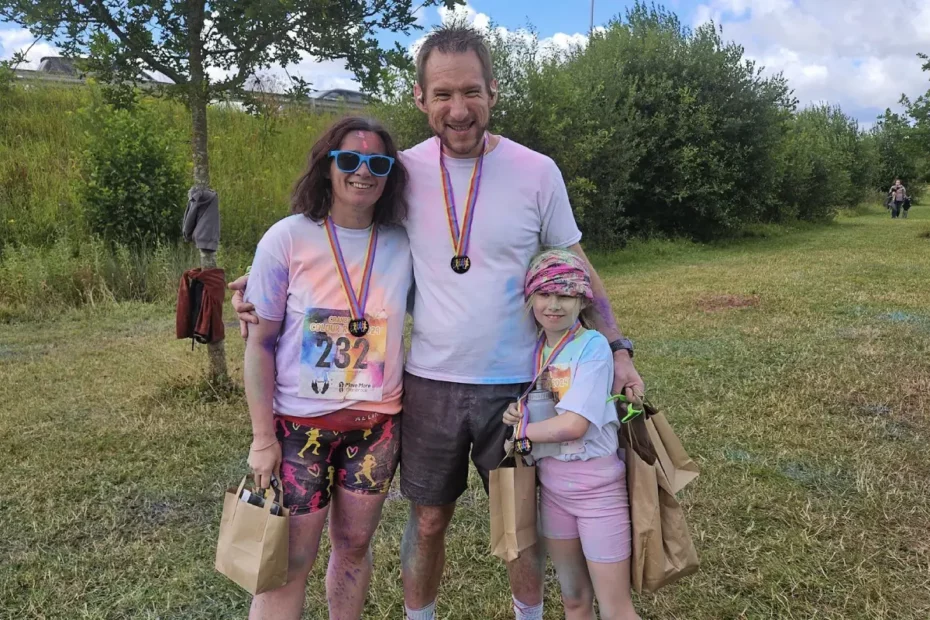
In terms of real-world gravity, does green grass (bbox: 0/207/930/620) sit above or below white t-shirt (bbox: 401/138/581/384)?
below

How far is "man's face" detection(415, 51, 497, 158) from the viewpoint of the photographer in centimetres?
201

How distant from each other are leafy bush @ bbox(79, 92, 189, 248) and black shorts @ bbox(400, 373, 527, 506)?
8839mm

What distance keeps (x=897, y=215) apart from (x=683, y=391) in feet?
102

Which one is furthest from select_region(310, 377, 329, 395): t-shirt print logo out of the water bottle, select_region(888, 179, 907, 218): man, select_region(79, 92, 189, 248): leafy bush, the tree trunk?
select_region(888, 179, 907, 218): man

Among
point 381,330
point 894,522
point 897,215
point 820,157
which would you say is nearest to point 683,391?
point 894,522

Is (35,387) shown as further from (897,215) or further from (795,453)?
(897,215)

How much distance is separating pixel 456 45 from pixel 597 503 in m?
1.47

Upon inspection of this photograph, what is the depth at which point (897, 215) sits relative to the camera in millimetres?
30125

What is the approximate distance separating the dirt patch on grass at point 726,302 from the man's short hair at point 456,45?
7074mm

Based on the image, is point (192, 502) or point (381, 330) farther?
point (192, 502)

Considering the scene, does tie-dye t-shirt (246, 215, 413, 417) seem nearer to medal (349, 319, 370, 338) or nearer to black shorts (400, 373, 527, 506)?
medal (349, 319, 370, 338)

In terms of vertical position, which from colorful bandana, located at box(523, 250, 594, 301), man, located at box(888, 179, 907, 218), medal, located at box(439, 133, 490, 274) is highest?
man, located at box(888, 179, 907, 218)

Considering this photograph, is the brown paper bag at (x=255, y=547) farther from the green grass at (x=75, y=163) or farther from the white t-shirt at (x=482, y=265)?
the green grass at (x=75, y=163)

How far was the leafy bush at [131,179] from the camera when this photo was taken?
9.51 metres
